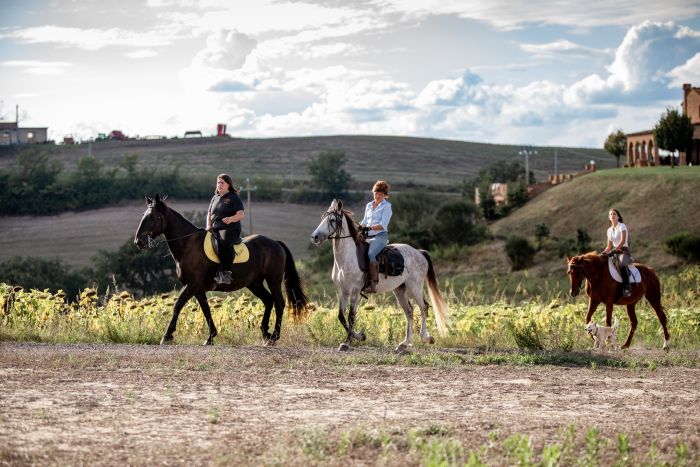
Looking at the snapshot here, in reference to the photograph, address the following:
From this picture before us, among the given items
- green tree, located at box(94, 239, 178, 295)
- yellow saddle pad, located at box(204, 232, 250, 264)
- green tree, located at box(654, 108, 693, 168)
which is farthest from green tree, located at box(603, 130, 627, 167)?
yellow saddle pad, located at box(204, 232, 250, 264)

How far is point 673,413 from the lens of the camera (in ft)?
36.7

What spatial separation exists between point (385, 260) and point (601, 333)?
3.90m

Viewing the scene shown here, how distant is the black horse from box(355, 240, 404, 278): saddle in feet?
5.75

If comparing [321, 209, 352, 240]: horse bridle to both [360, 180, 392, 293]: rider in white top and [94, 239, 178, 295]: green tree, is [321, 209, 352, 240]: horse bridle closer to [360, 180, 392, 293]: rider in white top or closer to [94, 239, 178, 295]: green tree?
[360, 180, 392, 293]: rider in white top

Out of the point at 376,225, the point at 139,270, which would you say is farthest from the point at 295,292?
the point at 139,270

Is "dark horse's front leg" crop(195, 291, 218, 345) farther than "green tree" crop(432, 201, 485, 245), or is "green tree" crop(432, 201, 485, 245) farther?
"green tree" crop(432, 201, 485, 245)

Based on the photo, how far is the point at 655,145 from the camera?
82562mm

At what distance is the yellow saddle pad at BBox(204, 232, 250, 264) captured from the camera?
17438 millimetres

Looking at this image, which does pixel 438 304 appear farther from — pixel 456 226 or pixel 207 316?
pixel 456 226

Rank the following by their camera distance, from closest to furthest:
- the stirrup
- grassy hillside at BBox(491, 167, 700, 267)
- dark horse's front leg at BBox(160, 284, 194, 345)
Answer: dark horse's front leg at BBox(160, 284, 194, 345), the stirrup, grassy hillside at BBox(491, 167, 700, 267)

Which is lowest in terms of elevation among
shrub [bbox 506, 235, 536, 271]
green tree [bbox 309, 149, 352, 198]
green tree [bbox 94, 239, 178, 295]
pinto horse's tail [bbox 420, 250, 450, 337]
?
green tree [bbox 94, 239, 178, 295]

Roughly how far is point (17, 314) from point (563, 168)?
128 metres

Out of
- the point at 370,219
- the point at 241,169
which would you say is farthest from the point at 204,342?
the point at 241,169

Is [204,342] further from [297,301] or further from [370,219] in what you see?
[370,219]
